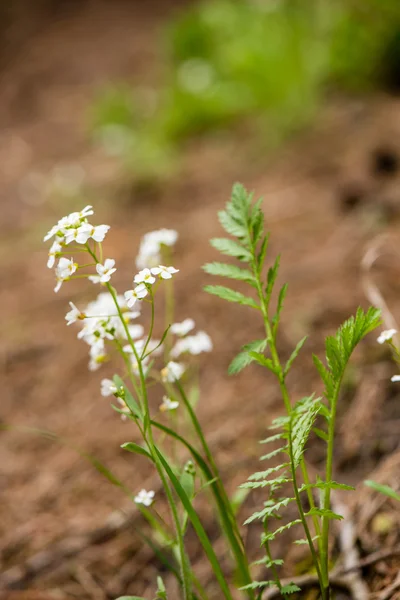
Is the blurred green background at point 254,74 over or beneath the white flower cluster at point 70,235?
over

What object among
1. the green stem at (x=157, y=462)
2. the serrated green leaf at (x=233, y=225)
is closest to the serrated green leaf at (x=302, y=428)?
the green stem at (x=157, y=462)

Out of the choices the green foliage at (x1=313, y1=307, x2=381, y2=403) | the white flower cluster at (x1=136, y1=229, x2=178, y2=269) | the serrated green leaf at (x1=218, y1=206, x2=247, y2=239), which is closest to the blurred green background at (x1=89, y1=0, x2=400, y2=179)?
the white flower cluster at (x1=136, y1=229, x2=178, y2=269)

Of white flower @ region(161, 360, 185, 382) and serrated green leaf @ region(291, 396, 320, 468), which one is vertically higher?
white flower @ region(161, 360, 185, 382)

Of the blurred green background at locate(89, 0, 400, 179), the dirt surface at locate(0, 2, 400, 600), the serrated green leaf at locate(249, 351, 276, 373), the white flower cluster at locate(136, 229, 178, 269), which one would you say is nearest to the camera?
the serrated green leaf at locate(249, 351, 276, 373)

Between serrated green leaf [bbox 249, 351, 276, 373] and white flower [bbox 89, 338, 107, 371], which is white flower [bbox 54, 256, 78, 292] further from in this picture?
serrated green leaf [bbox 249, 351, 276, 373]

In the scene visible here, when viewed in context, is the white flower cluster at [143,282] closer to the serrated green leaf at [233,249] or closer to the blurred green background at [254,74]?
the serrated green leaf at [233,249]

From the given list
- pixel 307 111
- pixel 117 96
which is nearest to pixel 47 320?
pixel 307 111

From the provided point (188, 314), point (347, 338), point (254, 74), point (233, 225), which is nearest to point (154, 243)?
point (233, 225)

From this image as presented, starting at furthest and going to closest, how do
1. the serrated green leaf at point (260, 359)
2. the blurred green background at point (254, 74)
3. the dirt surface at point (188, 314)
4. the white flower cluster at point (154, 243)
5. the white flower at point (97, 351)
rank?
the blurred green background at point (254, 74) → the dirt surface at point (188, 314) → the white flower cluster at point (154, 243) → the white flower at point (97, 351) → the serrated green leaf at point (260, 359)
